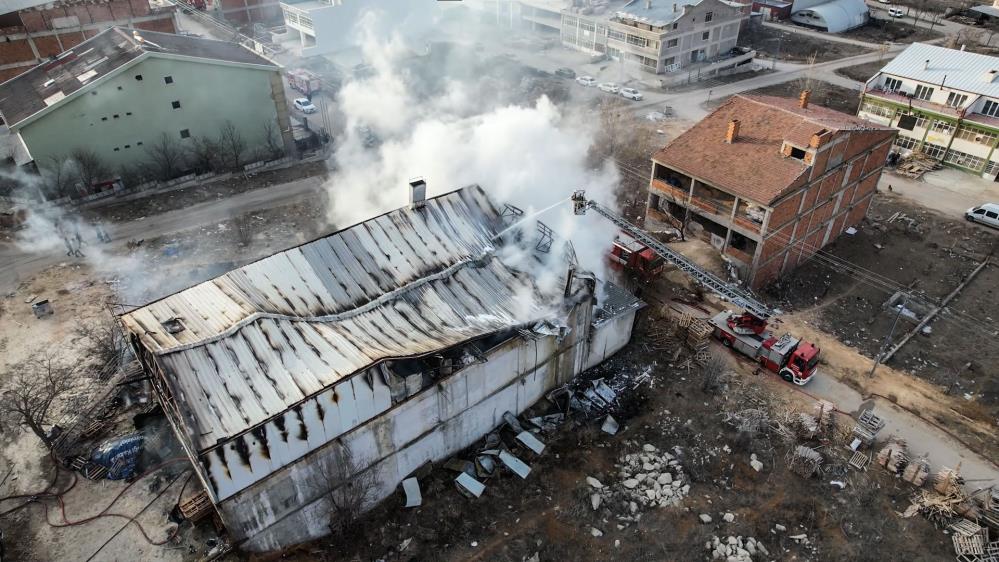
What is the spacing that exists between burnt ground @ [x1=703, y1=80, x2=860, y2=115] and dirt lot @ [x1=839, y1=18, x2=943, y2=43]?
19677 mm

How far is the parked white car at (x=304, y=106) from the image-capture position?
5075 centimetres

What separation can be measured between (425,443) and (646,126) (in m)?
37.4

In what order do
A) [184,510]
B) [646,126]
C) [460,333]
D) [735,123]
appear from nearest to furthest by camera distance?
[184,510]
[460,333]
[735,123]
[646,126]

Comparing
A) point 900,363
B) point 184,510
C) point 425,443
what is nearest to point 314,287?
point 425,443

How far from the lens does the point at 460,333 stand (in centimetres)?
2038

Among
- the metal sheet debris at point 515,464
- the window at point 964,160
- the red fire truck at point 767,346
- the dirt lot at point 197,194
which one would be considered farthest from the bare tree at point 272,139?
the window at point 964,160

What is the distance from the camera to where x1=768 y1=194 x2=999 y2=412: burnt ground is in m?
26.4

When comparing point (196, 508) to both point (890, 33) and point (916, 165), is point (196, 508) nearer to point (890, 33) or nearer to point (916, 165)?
point (916, 165)

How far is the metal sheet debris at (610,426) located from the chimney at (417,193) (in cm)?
1092

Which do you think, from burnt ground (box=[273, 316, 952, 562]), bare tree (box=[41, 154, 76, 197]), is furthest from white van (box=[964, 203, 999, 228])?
bare tree (box=[41, 154, 76, 197])

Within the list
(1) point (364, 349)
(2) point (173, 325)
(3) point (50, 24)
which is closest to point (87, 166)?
(3) point (50, 24)

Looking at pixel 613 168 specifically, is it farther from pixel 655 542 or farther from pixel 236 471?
pixel 236 471

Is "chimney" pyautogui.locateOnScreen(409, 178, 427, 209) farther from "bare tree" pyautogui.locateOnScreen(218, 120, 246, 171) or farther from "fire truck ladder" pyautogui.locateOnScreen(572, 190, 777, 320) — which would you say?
"bare tree" pyautogui.locateOnScreen(218, 120, 246, 171)

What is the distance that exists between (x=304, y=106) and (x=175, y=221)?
63.2ft
